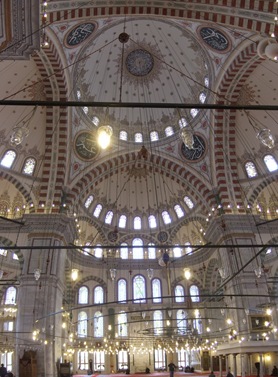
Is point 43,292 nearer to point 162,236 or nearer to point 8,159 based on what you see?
point 8,159

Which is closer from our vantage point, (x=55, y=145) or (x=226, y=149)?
(x=55, y=145)

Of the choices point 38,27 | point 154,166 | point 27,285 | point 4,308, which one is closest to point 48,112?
point 154,166

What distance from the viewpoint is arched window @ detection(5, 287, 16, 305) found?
24.0 metres

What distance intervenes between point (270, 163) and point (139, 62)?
8525 mm

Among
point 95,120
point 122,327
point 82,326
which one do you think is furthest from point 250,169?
point 82,326

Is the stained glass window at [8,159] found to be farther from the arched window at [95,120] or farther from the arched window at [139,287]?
the arched window at [139,287]

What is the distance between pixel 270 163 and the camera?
18562mm

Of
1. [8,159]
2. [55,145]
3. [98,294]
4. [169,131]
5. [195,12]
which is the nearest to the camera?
[195,12]

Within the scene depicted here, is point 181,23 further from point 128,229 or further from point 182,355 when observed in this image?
point 182,355

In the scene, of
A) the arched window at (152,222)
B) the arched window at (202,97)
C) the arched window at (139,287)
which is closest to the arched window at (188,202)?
the arched window at (152,222)

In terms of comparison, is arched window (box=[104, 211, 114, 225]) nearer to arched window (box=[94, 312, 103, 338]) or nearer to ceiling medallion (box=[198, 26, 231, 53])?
arched window (box=[94, 312, 103, 338])

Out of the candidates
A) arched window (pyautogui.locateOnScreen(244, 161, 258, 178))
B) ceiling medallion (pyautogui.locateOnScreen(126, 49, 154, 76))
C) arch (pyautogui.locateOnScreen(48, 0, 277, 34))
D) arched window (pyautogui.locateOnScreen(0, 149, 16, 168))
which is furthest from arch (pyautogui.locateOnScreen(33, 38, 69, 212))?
arched window (pyautogui.locateOnScreen(244, 161, 258, 178))

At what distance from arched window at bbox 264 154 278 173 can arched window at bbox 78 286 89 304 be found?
14105 millimetres

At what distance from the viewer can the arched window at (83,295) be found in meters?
24.2
